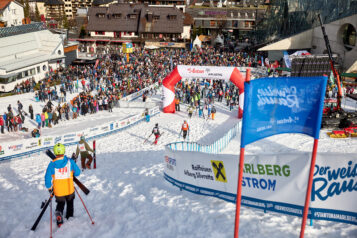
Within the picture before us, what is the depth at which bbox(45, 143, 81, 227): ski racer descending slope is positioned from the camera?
22.2 ft

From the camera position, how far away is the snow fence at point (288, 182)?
643 centimetres

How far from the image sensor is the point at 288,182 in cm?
686

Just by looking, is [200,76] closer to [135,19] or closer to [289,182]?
[289,182]

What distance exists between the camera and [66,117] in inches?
877

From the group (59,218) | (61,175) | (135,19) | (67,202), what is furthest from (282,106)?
(135,19)

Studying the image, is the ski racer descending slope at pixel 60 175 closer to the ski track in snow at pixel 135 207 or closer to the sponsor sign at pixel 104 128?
the ski track in snow at pixel 135 207

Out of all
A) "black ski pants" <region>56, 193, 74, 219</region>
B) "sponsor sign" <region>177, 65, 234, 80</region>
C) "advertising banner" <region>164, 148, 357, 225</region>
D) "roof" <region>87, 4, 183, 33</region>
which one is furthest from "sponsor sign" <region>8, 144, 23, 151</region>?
"roof" <region>87, 4, 183, 33</region>

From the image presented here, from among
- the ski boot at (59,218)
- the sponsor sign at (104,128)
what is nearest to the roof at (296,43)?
the sponsor sign at (104,128)

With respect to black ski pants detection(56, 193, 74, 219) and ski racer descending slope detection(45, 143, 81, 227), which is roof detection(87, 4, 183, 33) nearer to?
black ski pants detection(56, 193, 74, 219)

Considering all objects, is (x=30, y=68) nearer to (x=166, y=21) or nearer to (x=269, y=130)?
(x=166, y=21)

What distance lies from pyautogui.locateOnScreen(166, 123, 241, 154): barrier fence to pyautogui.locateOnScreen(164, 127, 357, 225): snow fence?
3451 mm

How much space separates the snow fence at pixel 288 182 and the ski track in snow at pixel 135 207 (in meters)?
0.25

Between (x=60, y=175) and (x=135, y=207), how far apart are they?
91.2 inches

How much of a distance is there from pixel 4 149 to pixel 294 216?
497 inches
